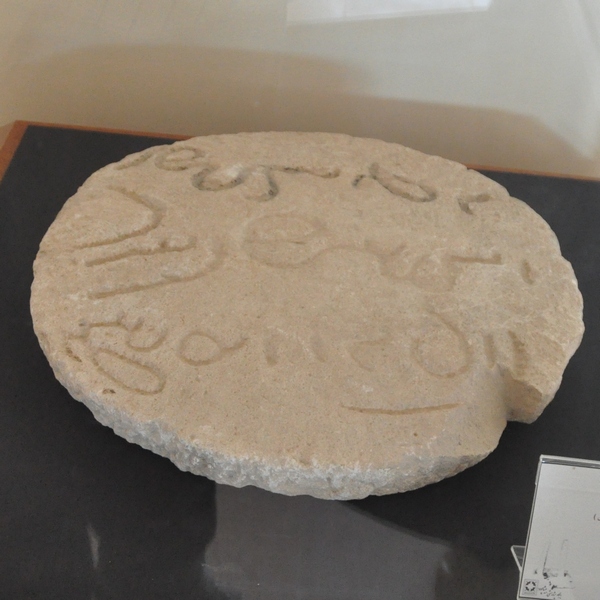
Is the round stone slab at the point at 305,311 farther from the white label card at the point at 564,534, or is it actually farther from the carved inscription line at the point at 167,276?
the white label card at the point at 564,534

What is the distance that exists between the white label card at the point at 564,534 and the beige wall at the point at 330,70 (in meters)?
1.44

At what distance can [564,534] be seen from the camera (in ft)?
4.29

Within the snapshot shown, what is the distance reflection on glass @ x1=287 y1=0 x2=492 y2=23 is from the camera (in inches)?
87.7

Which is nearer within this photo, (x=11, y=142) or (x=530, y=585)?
(x=530, y=585)

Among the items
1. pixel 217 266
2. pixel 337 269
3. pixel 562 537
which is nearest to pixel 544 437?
pixel 562 537

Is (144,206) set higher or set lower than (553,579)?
higher

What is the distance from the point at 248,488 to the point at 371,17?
4.53 ft

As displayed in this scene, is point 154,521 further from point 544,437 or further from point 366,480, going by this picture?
point 544,437

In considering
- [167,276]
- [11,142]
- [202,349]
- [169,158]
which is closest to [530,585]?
[202,349]

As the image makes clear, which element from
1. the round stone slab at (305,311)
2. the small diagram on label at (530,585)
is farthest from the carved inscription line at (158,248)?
the small diagram on label at (530,585)

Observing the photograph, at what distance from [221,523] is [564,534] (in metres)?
0.65

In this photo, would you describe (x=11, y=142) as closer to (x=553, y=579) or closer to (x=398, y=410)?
(x=398, y=410)

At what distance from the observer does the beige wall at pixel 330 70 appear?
227cm

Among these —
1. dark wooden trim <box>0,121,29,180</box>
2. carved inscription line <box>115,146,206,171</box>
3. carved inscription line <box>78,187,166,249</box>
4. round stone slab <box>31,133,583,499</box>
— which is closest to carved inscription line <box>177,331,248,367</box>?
round stone slab <box>31,133,583,499</box>
